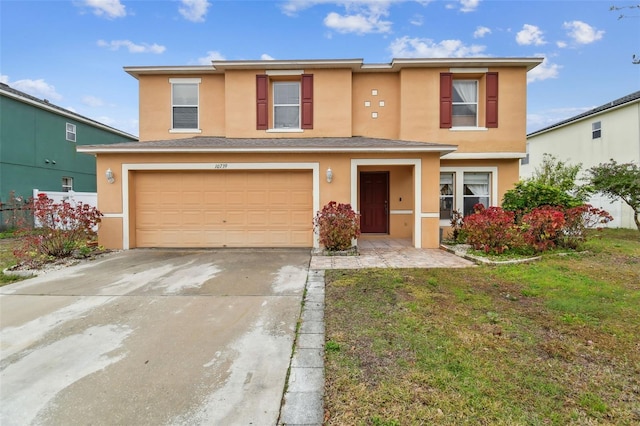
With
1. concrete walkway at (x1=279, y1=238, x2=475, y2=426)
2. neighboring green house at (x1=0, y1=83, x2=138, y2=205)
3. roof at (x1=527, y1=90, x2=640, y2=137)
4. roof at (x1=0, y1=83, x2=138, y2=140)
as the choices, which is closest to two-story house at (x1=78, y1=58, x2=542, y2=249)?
concrete walkway at (x1=279, y1=238, x2=475, y2=426)

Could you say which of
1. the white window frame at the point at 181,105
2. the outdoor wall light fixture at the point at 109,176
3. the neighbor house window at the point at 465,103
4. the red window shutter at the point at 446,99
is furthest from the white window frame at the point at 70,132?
the neighbor house window at the point at 465,103

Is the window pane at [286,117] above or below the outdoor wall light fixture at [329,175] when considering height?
above

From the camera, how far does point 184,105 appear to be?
10.8 m

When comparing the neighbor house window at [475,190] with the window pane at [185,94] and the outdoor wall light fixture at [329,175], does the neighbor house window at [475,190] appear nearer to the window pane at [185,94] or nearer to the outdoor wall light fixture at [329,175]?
the outdoor wall light fixture at [329,175]

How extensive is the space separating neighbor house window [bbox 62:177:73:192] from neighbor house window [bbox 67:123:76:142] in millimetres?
2050

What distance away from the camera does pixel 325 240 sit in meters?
7.94

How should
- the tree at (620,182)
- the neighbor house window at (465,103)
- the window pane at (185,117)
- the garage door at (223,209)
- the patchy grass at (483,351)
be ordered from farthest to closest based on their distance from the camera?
1. the window pane at (185,117)
2. the neighbor house window at (465,103)
3. the tree at (620,182)
4. the garage door at (223,209)
5. the patchy grass at (483,351)

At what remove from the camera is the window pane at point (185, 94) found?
35.4 feet

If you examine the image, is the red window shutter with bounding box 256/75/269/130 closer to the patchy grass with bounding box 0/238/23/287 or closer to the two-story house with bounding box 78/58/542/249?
the two-story house with bounding box 78/58/542/249

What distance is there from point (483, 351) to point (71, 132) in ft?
67.2

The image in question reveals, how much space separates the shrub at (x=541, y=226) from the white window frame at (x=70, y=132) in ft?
67.2

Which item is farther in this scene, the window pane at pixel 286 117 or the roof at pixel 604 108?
the roof at pixel 604 108

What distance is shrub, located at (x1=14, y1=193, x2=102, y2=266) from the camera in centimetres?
698

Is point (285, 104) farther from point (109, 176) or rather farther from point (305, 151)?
point (109, 176)
